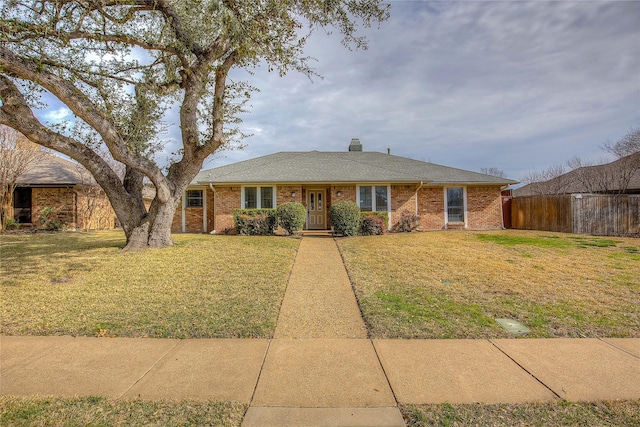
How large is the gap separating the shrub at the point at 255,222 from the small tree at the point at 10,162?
38.1ft

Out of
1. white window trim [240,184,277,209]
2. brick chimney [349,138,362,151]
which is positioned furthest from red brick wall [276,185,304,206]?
brick chimney [349,138,362,151]

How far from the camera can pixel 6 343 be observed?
417 cm

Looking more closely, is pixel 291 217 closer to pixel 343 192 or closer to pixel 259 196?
pixel 259 196

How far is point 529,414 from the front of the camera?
8.79ft

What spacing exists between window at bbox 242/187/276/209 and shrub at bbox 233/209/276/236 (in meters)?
1.56

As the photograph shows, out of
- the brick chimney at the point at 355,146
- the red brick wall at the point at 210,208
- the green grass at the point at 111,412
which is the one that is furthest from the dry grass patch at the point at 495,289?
the brick chimney at the point at 355,146

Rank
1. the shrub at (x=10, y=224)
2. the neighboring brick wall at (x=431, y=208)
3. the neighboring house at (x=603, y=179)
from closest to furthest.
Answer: the shrub at (x=10, y=224), the neighboring brick wall at (x=431, y=208), the neighboring house at (x=603, y=179)

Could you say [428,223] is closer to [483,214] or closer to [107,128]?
[483,214]

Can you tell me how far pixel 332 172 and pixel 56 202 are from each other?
1491cm

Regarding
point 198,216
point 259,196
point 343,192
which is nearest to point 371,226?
point 343,192

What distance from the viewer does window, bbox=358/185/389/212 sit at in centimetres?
1595

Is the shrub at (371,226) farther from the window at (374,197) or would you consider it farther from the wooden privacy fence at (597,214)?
the wooden privacy fence at (597,214)

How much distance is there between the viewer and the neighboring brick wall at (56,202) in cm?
1758

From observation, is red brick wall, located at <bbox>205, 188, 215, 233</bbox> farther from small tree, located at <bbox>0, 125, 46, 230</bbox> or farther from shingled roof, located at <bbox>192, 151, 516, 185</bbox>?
small tree, located at <bbox>0, 125, 46, 230</bbox>
